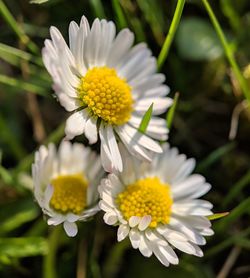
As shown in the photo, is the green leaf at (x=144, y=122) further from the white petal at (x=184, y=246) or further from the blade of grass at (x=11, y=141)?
the blade of grass at (x=11, y=141)

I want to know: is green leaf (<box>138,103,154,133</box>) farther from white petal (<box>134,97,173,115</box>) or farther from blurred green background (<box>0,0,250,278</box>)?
blurred green background (<box>0,0,250,278</box>)

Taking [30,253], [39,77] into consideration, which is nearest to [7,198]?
[30,253]

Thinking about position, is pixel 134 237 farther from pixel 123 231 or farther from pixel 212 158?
pixel 212 158

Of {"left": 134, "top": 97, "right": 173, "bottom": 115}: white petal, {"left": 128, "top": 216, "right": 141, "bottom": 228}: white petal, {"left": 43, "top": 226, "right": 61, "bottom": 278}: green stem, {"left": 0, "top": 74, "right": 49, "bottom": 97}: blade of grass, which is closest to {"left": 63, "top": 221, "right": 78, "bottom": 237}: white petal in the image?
{"left": 128, "top": 216, "right": 141, "bottom": 228}: white petal

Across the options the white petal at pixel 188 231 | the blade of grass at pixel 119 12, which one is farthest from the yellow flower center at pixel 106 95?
the white petal at pixel 188 231

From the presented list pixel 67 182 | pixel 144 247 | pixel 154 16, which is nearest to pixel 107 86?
pixel 67 182

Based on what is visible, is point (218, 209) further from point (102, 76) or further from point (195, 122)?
point (102, 76)
